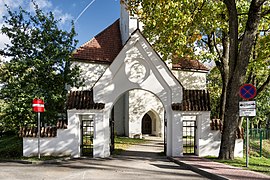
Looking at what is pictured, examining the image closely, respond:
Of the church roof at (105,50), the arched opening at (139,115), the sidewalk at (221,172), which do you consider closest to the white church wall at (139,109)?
the arched opening at (139,115)

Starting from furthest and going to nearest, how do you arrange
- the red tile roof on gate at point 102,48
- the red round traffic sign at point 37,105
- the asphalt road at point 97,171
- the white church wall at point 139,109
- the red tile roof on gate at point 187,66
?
the red tile roof on gate at point 187,66, the white church wall at point 139,109, the red tile roof on gate at point 102,48, the red round traffic sign at point 37,105, the asphalt road at point 97,171

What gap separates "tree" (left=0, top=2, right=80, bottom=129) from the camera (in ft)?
47.7

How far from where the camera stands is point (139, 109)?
2950cm

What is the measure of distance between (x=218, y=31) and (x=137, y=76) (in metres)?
8.09

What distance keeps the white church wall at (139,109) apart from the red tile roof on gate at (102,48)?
4.68 meters

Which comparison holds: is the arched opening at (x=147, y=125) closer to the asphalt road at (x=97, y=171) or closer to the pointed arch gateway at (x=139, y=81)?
the pointed arch gateway at (x=139, y=81)

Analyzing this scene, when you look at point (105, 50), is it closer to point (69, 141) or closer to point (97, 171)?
point (69, 141)

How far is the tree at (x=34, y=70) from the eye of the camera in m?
14.5

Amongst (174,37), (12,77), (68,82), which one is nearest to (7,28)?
(12,77)

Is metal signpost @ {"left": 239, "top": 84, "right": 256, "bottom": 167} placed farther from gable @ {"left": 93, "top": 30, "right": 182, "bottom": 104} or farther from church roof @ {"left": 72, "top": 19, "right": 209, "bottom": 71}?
church roof @ {"left": 72, "top": 19, "right": 209, "bottom": 71}

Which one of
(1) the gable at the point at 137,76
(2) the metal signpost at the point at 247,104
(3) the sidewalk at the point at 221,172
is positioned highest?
(1) the gable at the point at 137,76

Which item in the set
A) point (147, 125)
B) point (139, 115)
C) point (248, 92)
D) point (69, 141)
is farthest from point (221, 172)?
point (147, 125)

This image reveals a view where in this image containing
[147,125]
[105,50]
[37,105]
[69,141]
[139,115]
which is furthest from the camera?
[147,125]

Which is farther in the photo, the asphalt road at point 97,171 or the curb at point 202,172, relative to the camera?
the asphalt road at point 97,171
